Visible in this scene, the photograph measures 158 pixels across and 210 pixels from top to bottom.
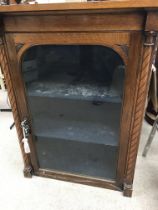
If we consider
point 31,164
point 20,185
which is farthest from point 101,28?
point 20,185

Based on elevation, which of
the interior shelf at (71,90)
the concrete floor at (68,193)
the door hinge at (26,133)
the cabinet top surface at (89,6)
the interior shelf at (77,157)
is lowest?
the concrete floor at (68,193)

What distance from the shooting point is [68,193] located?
128cm

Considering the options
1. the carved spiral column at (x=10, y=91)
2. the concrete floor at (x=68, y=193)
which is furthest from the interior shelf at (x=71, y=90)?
the concrete floor at (x=68, y=193)

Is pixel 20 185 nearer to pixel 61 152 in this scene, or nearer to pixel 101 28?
pixel 61 152

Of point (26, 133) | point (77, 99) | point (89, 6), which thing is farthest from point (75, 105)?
point (89, 6)

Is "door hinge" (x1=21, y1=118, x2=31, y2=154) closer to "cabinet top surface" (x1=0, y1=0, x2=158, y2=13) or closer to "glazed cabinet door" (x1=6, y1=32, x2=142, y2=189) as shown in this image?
"glazed cabinet door" (x1=6, y1=32, x2=142, y2=189)

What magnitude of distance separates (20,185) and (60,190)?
0.29m

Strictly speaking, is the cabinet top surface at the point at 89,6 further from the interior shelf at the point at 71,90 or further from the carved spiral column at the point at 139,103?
the interior shelf at the point at 71,90

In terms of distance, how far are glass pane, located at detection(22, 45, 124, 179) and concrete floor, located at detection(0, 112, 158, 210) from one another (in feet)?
0.38

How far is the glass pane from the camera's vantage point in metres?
0.96

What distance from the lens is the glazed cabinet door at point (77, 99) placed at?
882 millimetres

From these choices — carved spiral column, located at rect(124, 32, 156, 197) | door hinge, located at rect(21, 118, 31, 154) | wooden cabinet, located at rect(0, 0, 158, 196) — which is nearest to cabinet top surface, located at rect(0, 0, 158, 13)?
wooden cabinet, located at rect(0, 0, 158, 196)

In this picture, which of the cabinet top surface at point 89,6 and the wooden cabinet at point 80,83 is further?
the wooden cabinet at point 80,83

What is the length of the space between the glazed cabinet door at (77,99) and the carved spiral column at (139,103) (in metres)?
0.03
